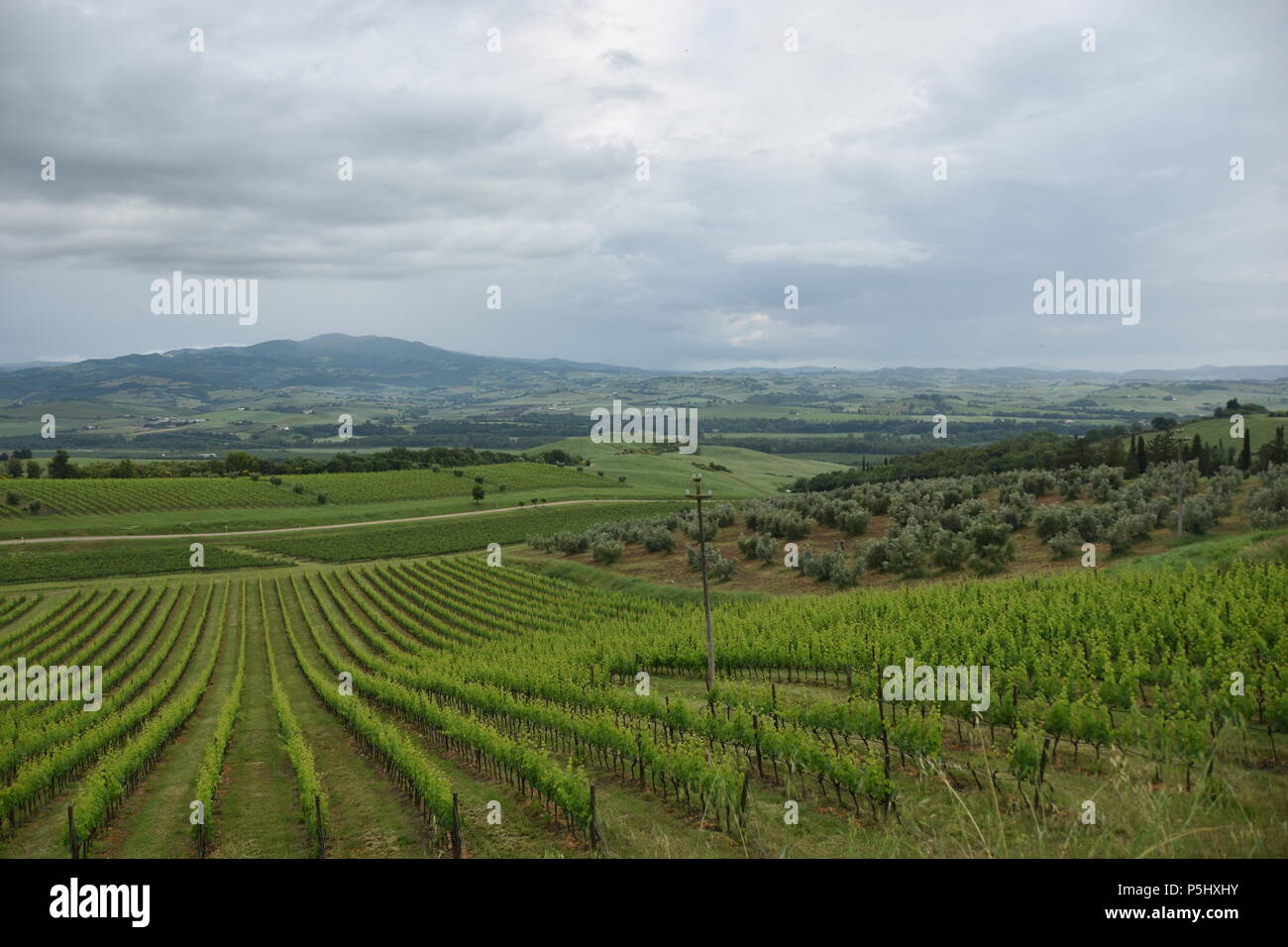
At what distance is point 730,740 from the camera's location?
22000 mm

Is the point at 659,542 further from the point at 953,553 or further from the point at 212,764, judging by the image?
the point at 212,764

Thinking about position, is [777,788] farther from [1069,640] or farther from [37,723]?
[37,723]

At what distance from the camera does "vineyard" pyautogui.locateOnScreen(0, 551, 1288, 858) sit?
1453cm

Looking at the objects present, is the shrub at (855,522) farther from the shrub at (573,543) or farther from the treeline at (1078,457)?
the shrub at (573,543)

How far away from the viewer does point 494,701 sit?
102ft

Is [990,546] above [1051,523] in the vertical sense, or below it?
below

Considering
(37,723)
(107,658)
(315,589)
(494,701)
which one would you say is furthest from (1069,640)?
(315,589)

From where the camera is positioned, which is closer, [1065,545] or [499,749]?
[499,749]

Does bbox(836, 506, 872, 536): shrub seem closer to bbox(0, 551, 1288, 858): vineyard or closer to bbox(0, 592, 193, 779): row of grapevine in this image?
bbox(0, 551, 1288, 858): vineyard

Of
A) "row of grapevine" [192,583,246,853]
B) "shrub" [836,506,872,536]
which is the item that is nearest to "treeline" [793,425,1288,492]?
"shrub" [836,506,872,536]

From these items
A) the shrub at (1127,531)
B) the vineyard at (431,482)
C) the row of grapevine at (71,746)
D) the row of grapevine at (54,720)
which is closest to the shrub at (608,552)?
the row of grapevine at (54,720)

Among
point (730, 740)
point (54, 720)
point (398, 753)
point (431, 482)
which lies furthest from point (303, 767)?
point (431, 482)

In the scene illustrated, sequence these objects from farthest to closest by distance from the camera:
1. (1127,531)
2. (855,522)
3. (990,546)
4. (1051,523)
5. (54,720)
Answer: (855,522)
(1051,523)
(990,546)
(1127,531)
(54,720)

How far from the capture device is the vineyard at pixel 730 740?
14531mm
